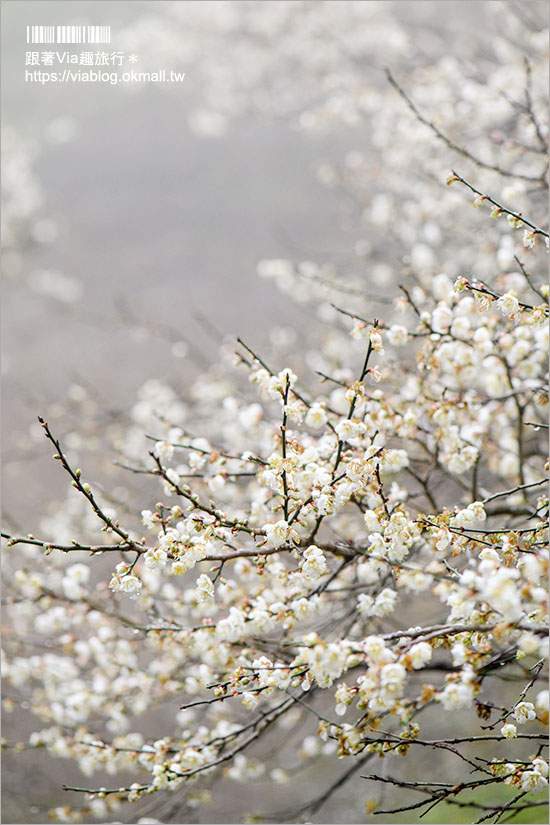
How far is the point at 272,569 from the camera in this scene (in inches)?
87.7

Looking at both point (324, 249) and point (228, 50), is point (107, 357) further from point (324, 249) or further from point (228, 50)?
point (228, 50)

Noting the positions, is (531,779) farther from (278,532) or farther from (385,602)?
(278,532)

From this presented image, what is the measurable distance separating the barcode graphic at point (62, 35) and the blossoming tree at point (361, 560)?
2.22 m

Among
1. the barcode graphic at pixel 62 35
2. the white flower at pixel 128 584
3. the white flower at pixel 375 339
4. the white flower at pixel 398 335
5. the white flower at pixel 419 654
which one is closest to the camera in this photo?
the white flower at pixel 419 654

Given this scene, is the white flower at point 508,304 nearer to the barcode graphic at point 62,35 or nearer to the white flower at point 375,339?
the white flower at point 375,339

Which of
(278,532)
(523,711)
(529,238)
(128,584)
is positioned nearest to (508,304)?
(529,238)

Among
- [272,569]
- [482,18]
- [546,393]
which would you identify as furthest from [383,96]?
[272,569]

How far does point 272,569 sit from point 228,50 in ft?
24.5

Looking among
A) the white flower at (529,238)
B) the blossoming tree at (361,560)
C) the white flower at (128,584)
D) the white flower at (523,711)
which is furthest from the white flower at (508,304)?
the white flower at (128,584)

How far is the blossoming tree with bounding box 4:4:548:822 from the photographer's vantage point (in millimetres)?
1677

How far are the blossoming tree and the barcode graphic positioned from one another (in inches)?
87.3

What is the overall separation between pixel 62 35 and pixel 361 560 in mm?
3649

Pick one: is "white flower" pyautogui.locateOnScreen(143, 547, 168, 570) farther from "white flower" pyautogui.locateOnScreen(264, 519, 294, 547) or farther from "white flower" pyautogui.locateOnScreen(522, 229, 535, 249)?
"white flower" pyautogui.locateOnScreen(522, 229, 535, 249)

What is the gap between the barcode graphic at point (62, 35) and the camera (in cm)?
396
